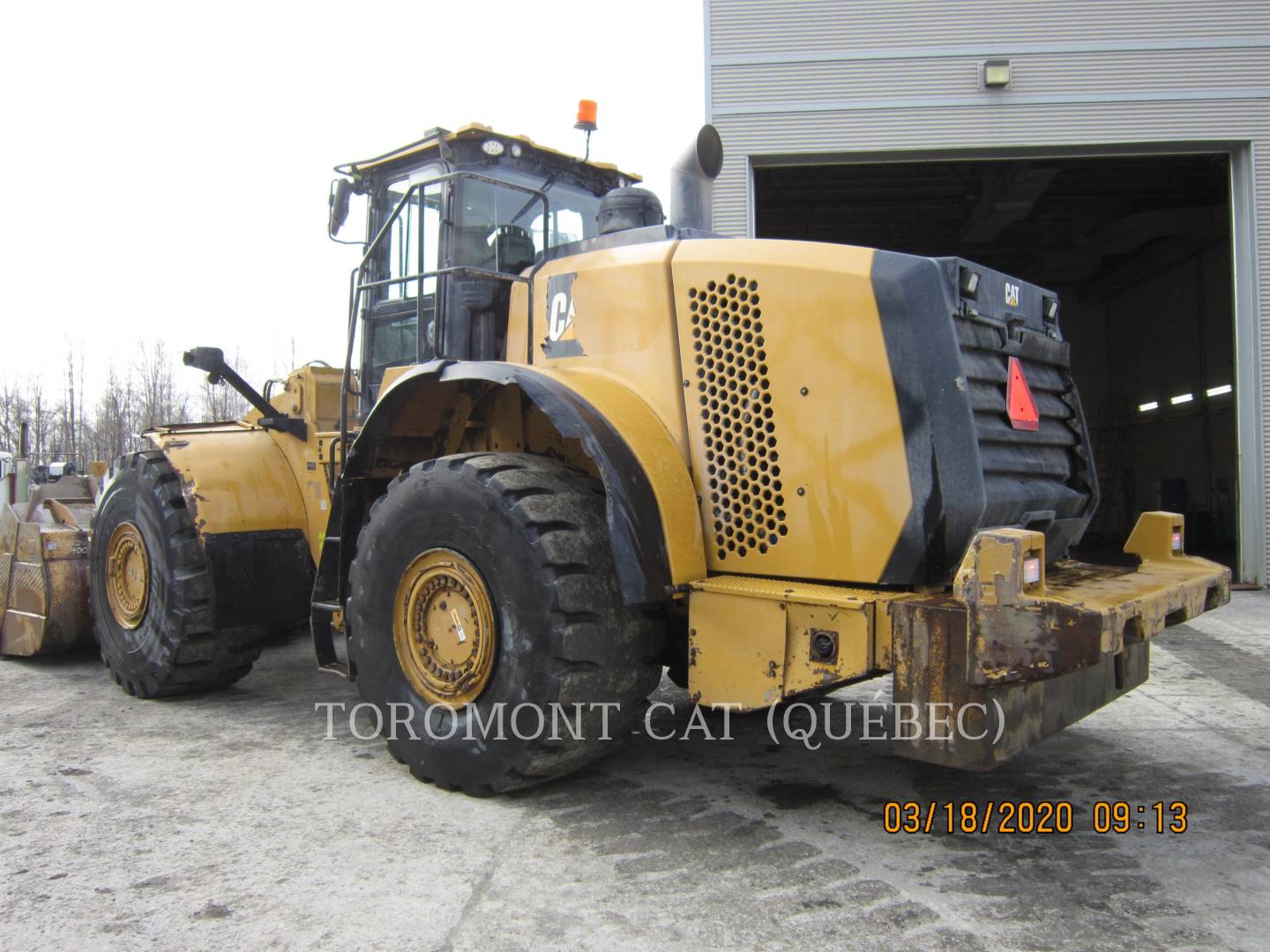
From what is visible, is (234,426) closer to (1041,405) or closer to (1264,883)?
(1041,405)

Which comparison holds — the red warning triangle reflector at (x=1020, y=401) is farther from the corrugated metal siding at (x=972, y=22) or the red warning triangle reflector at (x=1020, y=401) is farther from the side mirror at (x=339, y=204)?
the corrugated metal siding at (x=972, y=22)

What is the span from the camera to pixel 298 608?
5820 millimetres

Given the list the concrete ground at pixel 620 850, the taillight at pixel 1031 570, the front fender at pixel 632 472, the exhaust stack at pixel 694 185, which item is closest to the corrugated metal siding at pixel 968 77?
the exhaust stack at pixel 694 185

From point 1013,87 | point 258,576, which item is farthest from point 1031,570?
point 1013,87

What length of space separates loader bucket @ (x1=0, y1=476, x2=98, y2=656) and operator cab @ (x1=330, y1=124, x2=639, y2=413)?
9.66 ft

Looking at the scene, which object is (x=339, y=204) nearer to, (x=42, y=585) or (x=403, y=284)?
(x=403, y=284)

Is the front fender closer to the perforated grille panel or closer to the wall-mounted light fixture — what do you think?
the perforated grille panel

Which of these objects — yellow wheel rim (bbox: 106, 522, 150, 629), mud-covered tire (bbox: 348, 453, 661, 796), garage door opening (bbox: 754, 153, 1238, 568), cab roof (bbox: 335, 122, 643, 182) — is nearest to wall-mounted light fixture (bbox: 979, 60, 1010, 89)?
garage door opening (bbox: 754, 153, 1238, 568)

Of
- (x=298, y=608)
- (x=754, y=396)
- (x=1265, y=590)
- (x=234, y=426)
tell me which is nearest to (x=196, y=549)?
(x=298, y=608)

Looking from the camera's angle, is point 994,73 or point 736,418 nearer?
point 736,418

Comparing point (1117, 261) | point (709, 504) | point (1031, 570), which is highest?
point (1117, 261)

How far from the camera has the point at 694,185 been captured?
461cm

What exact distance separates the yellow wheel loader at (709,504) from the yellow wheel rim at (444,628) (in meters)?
0.01

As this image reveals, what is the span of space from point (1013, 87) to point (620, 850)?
9.99 m
